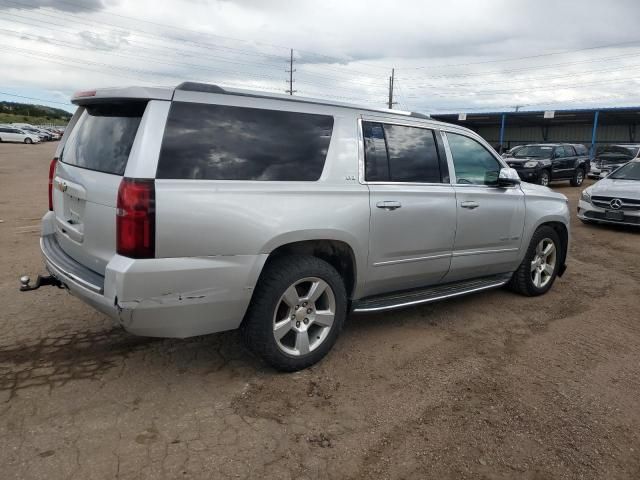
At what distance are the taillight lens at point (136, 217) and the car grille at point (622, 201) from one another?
9.77m

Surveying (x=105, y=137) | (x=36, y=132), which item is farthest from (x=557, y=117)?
(x=36, y=132)

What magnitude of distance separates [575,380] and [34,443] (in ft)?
11.0

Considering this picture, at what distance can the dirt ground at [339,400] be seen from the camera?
254cm

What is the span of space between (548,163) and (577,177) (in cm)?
296

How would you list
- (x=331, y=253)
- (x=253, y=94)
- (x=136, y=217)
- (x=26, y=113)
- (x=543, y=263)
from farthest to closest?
1. (x=26, y=113)
2. (x=543, y=263)
3. (x=331, y=253)
4. (x=253, y=94)
5. (x=136, y=217)

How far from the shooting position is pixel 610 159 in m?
22.6

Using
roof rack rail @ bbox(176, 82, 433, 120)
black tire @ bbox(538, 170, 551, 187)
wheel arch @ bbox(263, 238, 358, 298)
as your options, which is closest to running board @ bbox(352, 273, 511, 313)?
wheel arch @ bbox(263, 238, 358, 298)

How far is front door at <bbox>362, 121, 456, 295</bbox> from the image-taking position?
3732 millimetres

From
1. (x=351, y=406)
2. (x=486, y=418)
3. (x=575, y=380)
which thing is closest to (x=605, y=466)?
(x=486, y=418)

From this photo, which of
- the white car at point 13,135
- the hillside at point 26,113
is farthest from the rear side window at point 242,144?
the hillside at point 26,113

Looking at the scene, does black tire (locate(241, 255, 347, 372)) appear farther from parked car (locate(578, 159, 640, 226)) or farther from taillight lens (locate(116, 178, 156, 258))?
parked car (locate(578, 159, 640, 226))

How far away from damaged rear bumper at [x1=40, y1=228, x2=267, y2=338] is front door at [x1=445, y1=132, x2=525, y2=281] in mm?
2067

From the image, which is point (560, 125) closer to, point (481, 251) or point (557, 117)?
point (557, 117)

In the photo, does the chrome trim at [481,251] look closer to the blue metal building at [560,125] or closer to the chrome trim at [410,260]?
the chrome trim at [410,260]
